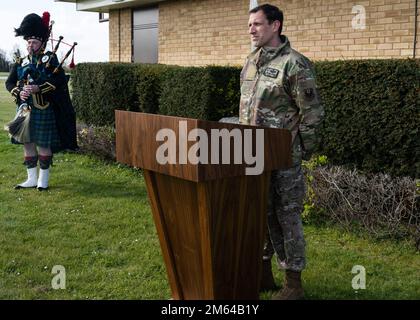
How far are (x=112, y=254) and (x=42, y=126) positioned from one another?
10.1 feet

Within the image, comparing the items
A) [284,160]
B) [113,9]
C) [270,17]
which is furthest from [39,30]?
[113,9]

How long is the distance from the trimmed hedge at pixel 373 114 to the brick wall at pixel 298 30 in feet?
4.33

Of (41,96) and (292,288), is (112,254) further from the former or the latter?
(41,96)

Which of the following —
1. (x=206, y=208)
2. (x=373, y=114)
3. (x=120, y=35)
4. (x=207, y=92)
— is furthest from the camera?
(x=120, y=35)

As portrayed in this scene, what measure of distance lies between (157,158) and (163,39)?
9190 millimetres

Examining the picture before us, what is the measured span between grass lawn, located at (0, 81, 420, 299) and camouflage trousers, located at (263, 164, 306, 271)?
400mm

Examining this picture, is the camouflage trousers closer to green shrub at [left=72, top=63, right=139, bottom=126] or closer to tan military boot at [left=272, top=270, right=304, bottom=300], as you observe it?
tan military boot at [left=272, top=270, right=304, bottom=300]

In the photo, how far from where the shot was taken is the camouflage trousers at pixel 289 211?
3.35 meters

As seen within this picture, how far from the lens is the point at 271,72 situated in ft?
10.8

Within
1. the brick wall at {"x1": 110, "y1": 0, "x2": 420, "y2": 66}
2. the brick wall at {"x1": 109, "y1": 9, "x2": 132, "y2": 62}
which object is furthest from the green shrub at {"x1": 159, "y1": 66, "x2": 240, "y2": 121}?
the brick wall at {"x1": 109, "y1": 9, "x2": 132, "y2": 62}

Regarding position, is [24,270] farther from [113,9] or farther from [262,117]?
A: [113,9]

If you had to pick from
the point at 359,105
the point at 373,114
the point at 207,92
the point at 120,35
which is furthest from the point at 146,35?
the point at 373,114

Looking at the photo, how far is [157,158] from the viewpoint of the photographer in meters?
2.74

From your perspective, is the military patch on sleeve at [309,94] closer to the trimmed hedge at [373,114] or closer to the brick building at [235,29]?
the trimmed hedge at [373,114]
